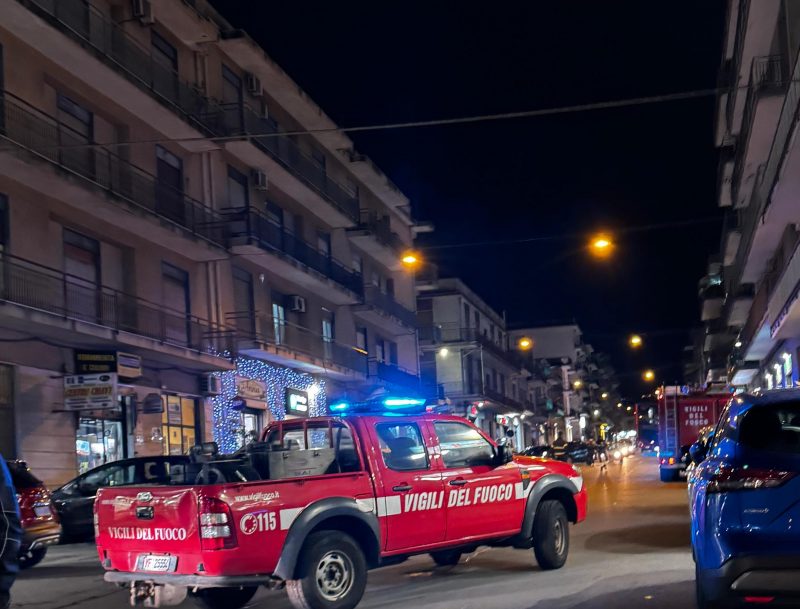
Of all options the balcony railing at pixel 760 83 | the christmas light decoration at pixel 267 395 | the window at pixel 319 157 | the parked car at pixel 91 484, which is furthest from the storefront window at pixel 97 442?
the balcony railing at pixel 760 83

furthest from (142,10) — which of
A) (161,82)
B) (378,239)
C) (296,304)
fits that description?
(378,239)

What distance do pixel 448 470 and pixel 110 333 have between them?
43.0 feet

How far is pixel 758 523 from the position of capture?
6.21 metres

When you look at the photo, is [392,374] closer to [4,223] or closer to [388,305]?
[388,305]

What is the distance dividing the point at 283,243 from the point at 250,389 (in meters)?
4.90

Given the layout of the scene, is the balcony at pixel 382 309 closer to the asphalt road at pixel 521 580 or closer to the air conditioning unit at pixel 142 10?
the air conditioning unit at pixel 142 10

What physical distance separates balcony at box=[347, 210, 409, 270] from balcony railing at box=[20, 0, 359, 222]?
17.4ft

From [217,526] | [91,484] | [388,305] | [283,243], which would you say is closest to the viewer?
[217,526]

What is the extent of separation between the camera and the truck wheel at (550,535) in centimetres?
1089

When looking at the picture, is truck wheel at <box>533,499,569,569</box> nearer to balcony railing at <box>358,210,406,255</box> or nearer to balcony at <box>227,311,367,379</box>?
balcony at <box>227,311,367,379</box>

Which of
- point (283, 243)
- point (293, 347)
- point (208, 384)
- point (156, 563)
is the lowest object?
point (156, 563)

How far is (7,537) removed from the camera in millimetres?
5082

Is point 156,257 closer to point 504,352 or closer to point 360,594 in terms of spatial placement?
point 360,594

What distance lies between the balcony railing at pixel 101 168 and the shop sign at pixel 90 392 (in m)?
4.14
